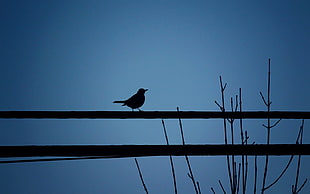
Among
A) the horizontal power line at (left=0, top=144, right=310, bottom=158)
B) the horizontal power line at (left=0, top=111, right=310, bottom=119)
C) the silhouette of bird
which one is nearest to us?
the horizontal power line at (left=0, top=144, right=310, bottom=158)

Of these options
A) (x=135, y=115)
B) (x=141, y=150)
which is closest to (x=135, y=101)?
(x=135, y=115)

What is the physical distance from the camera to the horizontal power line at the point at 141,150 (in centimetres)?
136

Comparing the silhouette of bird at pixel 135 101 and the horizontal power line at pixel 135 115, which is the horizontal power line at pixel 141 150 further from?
the silhouette of bird at pixel 135 101

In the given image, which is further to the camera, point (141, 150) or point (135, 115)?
point (135, 115)

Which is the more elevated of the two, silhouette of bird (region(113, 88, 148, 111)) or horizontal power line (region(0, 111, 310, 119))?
horizontal power line (region(0, 111, 310, 119))

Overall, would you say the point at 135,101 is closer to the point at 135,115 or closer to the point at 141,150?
the point at 135,115

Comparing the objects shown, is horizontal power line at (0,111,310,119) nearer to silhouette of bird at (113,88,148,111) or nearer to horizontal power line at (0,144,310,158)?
horizontal power line at (0,144,310,158)

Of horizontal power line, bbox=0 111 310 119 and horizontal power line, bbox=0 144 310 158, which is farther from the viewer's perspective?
horizontal power line, bbox=0 111 310 119

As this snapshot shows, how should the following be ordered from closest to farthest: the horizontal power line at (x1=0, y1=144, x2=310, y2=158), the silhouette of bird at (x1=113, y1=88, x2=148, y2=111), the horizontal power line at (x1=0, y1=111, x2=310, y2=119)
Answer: the horizontal power line at (x1=0, y1=144, x2=310, y2=158), the horizontal power line at (x1=0, y1=111, x2=310, y2=119), the silhouette of bird at (x1=113, y1=88, x2=148, y2=111)

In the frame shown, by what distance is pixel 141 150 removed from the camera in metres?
1.37

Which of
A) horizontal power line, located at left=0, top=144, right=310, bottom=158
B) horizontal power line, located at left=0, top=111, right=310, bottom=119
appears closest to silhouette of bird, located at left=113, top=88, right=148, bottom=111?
horizontal power line, located at left=0, top=111, right=310, bottom=119

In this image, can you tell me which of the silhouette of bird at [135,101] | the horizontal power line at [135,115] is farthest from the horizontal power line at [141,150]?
the silhouette of bird at [135,101]

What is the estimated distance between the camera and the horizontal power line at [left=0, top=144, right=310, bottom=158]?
53.7 inches

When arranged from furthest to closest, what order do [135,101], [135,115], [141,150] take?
[135,101]
[135,115]
[141,150]
